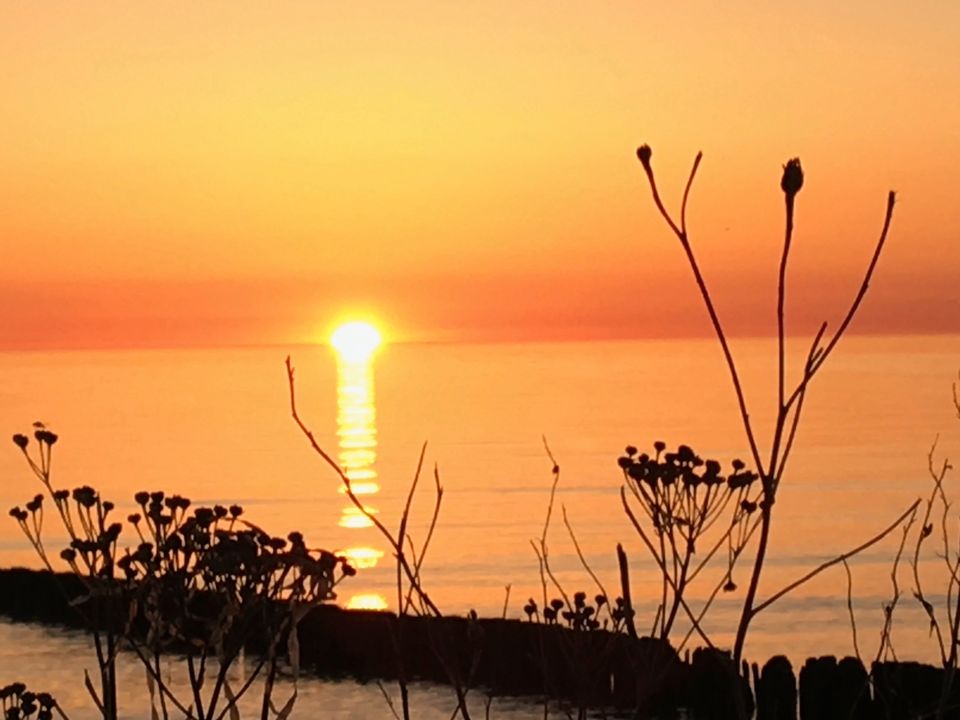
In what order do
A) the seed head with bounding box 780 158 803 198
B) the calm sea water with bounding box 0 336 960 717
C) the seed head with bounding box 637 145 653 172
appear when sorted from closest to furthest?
1. the seed head with bounding box 780 158 803 198
2. the seed head with bounding box 637 145 653 172
3. the calm sea water with bounding box 0 336 960 717

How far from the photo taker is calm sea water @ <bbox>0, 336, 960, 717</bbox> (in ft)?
127

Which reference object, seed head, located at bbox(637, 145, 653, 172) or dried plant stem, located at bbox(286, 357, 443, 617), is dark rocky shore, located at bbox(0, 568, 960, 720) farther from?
A: seed head, located at bbox(637, 145, 653, 172)

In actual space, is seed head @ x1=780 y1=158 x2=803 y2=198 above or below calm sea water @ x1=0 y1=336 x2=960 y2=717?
below

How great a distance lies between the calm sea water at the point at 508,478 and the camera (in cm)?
3858

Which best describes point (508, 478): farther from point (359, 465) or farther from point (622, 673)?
point (622, 673)

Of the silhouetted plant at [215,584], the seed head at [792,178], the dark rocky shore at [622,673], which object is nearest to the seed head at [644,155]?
the seed head at [792,178]

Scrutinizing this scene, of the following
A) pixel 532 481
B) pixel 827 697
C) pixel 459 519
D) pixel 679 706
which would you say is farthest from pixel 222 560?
pixel 532 481

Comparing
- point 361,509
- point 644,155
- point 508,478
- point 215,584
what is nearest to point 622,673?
point 215,584

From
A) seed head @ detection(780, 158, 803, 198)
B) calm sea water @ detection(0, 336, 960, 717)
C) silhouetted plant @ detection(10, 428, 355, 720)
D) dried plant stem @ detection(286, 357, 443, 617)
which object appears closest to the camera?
seed head @ detection(780, 158, 803, 198)

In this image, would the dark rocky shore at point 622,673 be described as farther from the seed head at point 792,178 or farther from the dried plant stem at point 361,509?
the seed head at point 792,178

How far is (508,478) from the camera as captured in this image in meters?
73.4

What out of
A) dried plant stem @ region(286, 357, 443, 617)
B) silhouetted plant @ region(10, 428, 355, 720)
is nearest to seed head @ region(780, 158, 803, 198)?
dried plant stem @ region(286, 357, 443, 617)

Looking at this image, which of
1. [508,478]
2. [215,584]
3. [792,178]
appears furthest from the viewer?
[508,478]

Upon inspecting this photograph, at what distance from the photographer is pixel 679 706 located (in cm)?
1825
